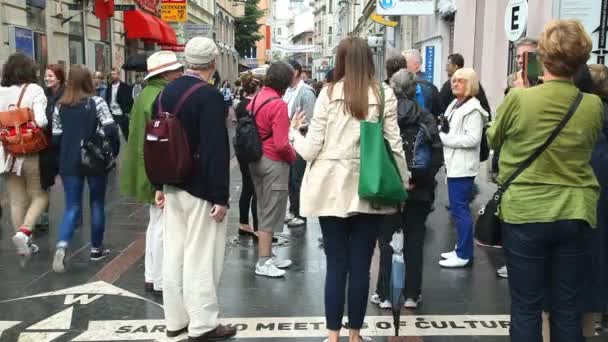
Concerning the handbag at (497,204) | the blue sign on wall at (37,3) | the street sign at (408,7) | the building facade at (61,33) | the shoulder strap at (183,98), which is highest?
the street sign at (408,7)

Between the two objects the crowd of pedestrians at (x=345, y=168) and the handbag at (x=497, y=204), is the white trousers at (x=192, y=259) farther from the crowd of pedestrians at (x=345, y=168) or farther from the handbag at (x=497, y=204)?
the handbag at (x=497, y=204)

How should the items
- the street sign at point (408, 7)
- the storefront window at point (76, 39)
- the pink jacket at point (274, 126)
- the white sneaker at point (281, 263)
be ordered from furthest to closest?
the storefront window at point (76, 39)
the street sign at point (408, 7)
the white sneaker at point (281, 263)
the pink jacket at point (274, 126)

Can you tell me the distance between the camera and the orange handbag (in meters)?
6.38

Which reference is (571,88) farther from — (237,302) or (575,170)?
(237,302)

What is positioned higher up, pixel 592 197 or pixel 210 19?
pixel 210 19

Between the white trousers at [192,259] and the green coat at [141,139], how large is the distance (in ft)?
Result: 2.48

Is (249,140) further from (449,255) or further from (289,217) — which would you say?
(289,217)

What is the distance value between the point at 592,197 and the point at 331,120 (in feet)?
4.72

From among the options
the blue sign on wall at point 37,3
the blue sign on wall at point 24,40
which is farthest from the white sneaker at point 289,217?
the blue sign on wall at point 37,3

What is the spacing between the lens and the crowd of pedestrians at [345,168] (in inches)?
126

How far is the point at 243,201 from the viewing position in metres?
7.13

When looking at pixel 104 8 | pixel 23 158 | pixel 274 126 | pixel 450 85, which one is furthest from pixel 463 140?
pixel 104 8

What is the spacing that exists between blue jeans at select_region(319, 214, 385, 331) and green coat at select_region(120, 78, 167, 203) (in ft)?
5.55

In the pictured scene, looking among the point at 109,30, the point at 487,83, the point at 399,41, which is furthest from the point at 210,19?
the point at 487,83
